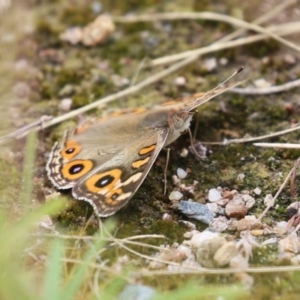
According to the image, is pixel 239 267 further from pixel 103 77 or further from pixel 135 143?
pixel 103 77

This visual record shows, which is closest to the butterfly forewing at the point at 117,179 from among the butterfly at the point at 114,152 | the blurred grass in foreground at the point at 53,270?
the butterfly at the point at 114,152

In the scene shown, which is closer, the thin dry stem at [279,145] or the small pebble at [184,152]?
the thin dry stem at [279,145]

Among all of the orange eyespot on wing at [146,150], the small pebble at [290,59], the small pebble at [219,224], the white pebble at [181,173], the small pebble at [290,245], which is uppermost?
the orange eyespot on wing at [146,150]

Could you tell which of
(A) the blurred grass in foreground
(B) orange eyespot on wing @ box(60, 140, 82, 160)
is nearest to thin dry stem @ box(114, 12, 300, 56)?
(B) orange eyespot on wing @ box(60, 140, 82, 160)

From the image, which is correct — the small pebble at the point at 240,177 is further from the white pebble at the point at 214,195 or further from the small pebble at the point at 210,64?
the small pebble at the point at 210,64

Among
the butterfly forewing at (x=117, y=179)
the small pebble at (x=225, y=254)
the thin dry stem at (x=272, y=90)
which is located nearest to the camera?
the small pebble at (x=225, y=254)

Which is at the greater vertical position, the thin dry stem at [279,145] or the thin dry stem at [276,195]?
the thin dry stem at [279,145]

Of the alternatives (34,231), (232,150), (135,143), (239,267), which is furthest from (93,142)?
(239,267)
